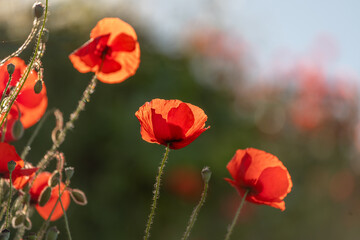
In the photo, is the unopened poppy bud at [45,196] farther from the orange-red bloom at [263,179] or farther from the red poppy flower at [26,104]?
the orange-red bloom at [263,179]

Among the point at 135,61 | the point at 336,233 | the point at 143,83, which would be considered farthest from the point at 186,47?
the point at 135,61

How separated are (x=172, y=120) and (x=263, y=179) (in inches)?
7.9

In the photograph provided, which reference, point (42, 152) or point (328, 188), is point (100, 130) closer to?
point (42, 152)

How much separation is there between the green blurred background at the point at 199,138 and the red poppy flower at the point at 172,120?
1.56 meters

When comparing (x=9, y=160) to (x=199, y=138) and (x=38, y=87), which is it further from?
(x=199, y=138)

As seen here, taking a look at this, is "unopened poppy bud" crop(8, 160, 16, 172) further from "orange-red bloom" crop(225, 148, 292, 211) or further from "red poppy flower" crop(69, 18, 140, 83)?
"orange-red bloom" crop(225, 148, 292, 211)

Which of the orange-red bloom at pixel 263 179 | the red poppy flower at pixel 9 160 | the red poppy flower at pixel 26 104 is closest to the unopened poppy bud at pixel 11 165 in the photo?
the red poppy flower at pixel 9 160

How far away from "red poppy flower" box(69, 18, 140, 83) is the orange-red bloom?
26cm

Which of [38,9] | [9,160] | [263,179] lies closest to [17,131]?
[9,160]

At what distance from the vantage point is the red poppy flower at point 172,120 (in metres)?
0.81

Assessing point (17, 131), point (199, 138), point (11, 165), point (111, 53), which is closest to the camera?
point (11, 165)

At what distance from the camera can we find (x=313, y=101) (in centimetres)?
465

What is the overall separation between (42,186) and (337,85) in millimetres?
4089

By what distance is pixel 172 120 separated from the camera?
81cm
